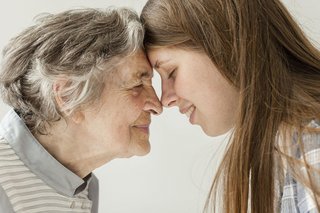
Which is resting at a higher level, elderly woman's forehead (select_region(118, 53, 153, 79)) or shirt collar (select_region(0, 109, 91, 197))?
elderly woman's forehead (select_region(118, 53, 153, 79))

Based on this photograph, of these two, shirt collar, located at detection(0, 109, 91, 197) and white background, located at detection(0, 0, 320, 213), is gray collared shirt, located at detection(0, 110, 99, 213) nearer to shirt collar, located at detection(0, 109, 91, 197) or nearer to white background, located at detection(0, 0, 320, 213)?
shirt collar, located at detection(0, 109, 91, 197)

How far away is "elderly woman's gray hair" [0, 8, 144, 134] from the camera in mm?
1397

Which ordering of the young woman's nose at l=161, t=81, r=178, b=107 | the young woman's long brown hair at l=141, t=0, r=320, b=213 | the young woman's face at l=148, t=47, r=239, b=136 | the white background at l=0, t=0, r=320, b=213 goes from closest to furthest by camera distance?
1. the young woman's long brown hair at l=141, t=0, r=320, b=213
2. the young woman's face at l=148, t=47, r=239, b=136
3. the young woman's nose at l=161, t=81, r=178, b=107
4. the white background at l=0, t=0, r=320, b=213

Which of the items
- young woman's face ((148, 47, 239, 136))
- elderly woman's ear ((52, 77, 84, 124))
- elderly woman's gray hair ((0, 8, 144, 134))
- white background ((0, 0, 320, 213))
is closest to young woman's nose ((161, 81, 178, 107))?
young woman's face ((148, 47, 239, 136))

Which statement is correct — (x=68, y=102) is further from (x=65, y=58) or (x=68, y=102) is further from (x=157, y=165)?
(x=157, y=165)

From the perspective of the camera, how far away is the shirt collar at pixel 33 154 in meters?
1.42

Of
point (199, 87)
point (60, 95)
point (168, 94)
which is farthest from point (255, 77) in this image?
point (60, 95)

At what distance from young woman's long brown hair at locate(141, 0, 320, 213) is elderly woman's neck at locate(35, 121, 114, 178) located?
0.34m

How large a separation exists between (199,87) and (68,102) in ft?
1.12

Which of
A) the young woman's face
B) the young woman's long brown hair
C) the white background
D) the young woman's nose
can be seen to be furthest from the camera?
the white background

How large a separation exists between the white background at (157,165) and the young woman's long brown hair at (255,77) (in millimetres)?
623

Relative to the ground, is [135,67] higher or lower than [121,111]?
higher

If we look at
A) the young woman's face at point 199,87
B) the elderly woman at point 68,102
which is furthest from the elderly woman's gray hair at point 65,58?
the young woman's face at point 199,87

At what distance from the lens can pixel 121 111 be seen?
Result: 4.86 ft
